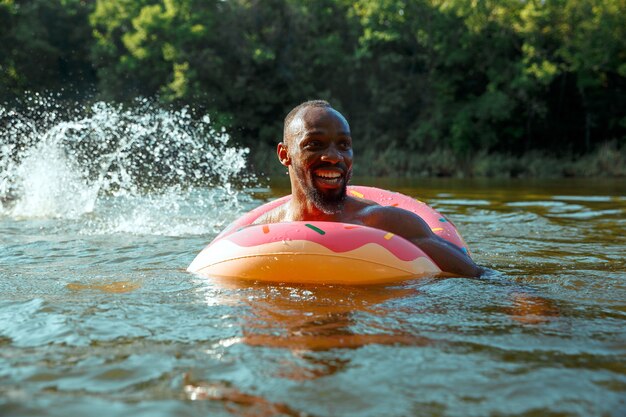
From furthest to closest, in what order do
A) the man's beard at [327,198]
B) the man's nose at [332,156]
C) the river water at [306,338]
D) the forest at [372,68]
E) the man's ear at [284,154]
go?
the forest at [372,68] → the man's ear at [284,154] → the man's beard at [327,198] → the man's nose at [332,156] → the river water at [306,338]

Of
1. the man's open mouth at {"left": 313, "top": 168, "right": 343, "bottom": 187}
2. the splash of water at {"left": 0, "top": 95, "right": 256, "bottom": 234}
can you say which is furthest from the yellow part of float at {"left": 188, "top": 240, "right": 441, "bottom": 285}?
the splash of water at {"left": 0, "top": 95, "right": 256, "bottom": 234}

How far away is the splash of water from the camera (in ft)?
27.9

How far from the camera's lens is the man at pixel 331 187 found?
3883 mm

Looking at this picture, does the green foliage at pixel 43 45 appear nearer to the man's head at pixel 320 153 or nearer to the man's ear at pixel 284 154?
the man's ear at pixel 284 154

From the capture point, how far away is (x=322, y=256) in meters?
3.72

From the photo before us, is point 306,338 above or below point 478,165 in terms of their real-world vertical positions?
below

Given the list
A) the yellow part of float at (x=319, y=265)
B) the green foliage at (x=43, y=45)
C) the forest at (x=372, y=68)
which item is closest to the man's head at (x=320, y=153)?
the yellow part of float at (x=319, y=265)

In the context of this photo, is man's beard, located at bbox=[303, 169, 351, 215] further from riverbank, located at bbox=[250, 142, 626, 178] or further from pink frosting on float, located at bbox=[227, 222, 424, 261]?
riverbank, located at bbox=[250, 142, 626, 178]

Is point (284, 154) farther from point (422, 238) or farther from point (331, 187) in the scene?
point (422, 238)

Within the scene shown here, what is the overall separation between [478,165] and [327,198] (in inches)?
768

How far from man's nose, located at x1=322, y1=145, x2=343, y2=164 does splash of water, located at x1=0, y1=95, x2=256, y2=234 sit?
10.3 feet

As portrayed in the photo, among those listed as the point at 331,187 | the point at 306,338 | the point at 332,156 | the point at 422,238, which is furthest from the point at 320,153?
the point at 306,338

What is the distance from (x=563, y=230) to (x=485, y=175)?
53.1 ft

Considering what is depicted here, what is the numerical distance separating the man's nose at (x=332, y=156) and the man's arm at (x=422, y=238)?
40cm
